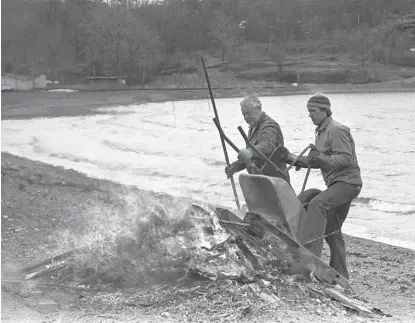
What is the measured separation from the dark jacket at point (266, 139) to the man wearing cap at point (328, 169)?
0.68 feet

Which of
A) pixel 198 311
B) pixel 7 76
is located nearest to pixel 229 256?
pixel 198 311

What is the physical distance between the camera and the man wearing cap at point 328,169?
5867 millimetres

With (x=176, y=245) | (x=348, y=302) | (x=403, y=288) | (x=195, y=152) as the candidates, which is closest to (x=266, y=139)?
(x=176, y=245)

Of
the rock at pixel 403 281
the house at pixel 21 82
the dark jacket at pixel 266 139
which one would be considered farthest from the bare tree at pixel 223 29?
the dark jacket at pixel 266 139

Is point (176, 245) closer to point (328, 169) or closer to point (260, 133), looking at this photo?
point (260, 133)

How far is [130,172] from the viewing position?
20.4 meters

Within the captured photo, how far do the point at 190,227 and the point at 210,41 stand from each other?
85.4 meters

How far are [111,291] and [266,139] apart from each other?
1973 millimetres

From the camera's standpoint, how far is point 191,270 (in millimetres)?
5637

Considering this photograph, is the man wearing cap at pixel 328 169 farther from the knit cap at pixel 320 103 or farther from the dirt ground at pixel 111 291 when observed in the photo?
the dirt ground at pixel 111 291

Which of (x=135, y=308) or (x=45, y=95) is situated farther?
(x=45, y=95)

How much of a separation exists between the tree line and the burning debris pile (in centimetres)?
3287

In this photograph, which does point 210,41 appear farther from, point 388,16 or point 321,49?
point 388,16

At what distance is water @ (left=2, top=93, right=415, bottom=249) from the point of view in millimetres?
15500
